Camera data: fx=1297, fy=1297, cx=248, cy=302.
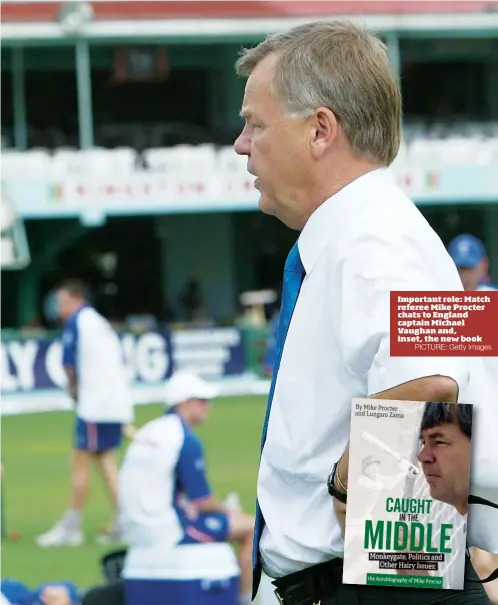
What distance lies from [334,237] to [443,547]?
446 millimetres

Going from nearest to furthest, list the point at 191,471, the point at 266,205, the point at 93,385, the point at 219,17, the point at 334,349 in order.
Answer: the point at 334,349 → the point at 266,205 → the point at 191,471 → the point at 93,385 → the point at 219,17

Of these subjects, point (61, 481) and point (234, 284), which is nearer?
point (61, 481)

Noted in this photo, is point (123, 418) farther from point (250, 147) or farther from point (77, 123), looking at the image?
point (77, 123)

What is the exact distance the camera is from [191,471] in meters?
5.93

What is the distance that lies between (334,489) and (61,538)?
6.78 meters

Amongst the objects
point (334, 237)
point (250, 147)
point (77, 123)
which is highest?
point (77, 123)

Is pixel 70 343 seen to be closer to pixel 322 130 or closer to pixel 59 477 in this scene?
pixel 59 477

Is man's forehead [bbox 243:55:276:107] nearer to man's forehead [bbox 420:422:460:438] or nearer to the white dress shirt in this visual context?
the white dress shirt

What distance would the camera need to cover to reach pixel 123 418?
909cm

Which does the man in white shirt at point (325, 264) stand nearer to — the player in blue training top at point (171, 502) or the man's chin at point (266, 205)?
the man's chin at point (266, 205)

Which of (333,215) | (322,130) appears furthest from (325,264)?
(322,130)

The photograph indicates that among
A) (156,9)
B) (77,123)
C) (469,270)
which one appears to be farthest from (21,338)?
(469,270)
